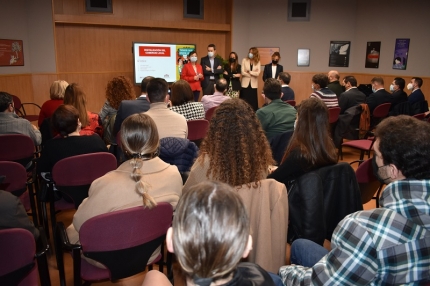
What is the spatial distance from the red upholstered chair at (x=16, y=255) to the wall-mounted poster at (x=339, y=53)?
1049cm

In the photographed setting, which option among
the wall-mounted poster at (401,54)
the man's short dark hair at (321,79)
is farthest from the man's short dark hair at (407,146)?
the wall-mounted poster at (401,54)

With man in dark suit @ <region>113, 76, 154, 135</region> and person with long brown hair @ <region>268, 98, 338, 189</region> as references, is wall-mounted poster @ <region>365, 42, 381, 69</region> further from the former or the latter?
person with long brown hair @ <region>268, 98, 338, 189</region>

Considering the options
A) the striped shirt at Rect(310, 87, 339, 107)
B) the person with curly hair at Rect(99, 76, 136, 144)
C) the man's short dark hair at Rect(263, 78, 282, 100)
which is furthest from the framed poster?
the person with curly hair at Rect(99, 76, 136, 144)

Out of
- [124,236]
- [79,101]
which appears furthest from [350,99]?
[124,236]

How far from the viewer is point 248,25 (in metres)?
10.7

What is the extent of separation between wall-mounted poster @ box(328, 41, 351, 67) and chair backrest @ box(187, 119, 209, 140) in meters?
7.94

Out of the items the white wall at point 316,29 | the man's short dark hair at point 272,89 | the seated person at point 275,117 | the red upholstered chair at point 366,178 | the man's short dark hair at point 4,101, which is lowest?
the red upholstered chair at point 366,178

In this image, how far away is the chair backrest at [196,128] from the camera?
407 centimetres

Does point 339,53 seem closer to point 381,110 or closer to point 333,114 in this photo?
point 381,110

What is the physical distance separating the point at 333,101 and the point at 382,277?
15.3 feet

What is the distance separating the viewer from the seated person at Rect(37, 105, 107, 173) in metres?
2.94

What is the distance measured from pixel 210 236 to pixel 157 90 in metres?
2.86

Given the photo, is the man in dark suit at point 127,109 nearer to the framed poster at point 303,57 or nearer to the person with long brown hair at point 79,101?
the person with long brown hair at point 79,101

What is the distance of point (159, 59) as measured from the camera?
9164mm
